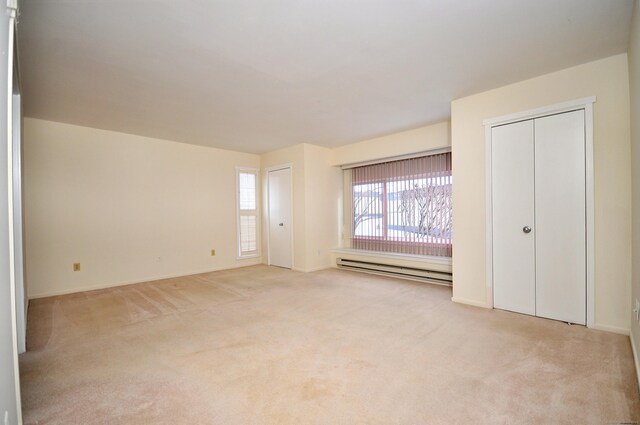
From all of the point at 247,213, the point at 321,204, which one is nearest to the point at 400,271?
the point at 321,204

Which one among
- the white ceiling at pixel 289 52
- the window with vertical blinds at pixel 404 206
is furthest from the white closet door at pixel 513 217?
the window with vertical blinds at pixel 404 206

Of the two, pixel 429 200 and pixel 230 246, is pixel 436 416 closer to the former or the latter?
pixel 429 200

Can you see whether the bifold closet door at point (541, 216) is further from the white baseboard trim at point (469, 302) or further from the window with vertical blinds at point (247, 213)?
the window with vertical blinds at point (247, 213)

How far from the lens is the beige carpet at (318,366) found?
162 centimetres

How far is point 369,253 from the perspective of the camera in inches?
206

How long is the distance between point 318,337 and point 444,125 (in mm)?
3453

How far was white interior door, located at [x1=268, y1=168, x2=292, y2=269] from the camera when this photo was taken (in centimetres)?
583

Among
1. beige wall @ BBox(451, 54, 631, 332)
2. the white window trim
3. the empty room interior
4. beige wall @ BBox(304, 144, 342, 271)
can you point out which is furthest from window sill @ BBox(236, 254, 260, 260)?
beige wall @ BBox(451, 54, 631, 332)

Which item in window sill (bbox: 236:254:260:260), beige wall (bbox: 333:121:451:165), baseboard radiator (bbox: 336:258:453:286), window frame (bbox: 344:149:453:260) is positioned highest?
beige wall (bbox: 333:121:451:165)

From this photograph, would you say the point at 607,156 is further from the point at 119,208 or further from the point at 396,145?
the point at 119,208

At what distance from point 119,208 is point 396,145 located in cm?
453

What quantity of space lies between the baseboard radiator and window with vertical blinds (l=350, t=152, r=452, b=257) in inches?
14.4

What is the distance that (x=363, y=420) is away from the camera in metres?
1.54

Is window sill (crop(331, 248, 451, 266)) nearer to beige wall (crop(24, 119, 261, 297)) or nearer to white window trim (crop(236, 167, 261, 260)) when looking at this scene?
white window trim (crop(236, 167, 261, 260))
